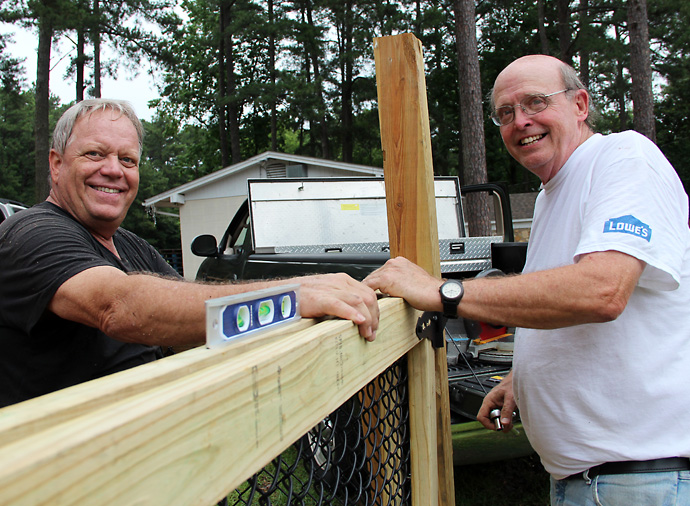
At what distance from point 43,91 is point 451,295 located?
20086 millimetres

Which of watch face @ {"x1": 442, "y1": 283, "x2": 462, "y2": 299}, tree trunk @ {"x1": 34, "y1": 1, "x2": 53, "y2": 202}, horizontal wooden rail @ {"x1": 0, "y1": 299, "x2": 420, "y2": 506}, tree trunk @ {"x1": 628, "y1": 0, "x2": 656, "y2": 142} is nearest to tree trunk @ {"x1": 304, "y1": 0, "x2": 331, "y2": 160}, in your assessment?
tree trunk @ {"x1": 34, "y1": 1, "x2": 53, "y2": 202}

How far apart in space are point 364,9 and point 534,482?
26.9 metres

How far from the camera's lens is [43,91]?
18.0m

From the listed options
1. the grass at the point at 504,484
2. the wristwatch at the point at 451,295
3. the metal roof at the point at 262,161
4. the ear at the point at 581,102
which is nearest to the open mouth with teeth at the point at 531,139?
the ear at the point at 581,102

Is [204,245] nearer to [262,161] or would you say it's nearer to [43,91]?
[262,161]

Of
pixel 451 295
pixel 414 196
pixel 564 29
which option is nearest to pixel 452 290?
pixel 451 295

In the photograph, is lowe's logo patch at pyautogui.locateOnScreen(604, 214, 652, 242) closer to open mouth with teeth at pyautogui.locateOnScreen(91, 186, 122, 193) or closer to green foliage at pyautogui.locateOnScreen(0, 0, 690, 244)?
open mouth with teeth at pyautogui.locateOnScreen(91, 186, 122, 193)

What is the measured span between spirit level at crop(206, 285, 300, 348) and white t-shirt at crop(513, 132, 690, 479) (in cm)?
91

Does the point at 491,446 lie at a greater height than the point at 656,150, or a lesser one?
lesser

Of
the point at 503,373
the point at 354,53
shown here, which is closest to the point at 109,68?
the point at 354,53

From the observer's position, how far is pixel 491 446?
3213mm

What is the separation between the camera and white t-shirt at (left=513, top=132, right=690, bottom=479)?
5.01 ft

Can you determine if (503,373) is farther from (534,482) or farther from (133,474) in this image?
(133,474)

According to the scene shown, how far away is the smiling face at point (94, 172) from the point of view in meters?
1.91
